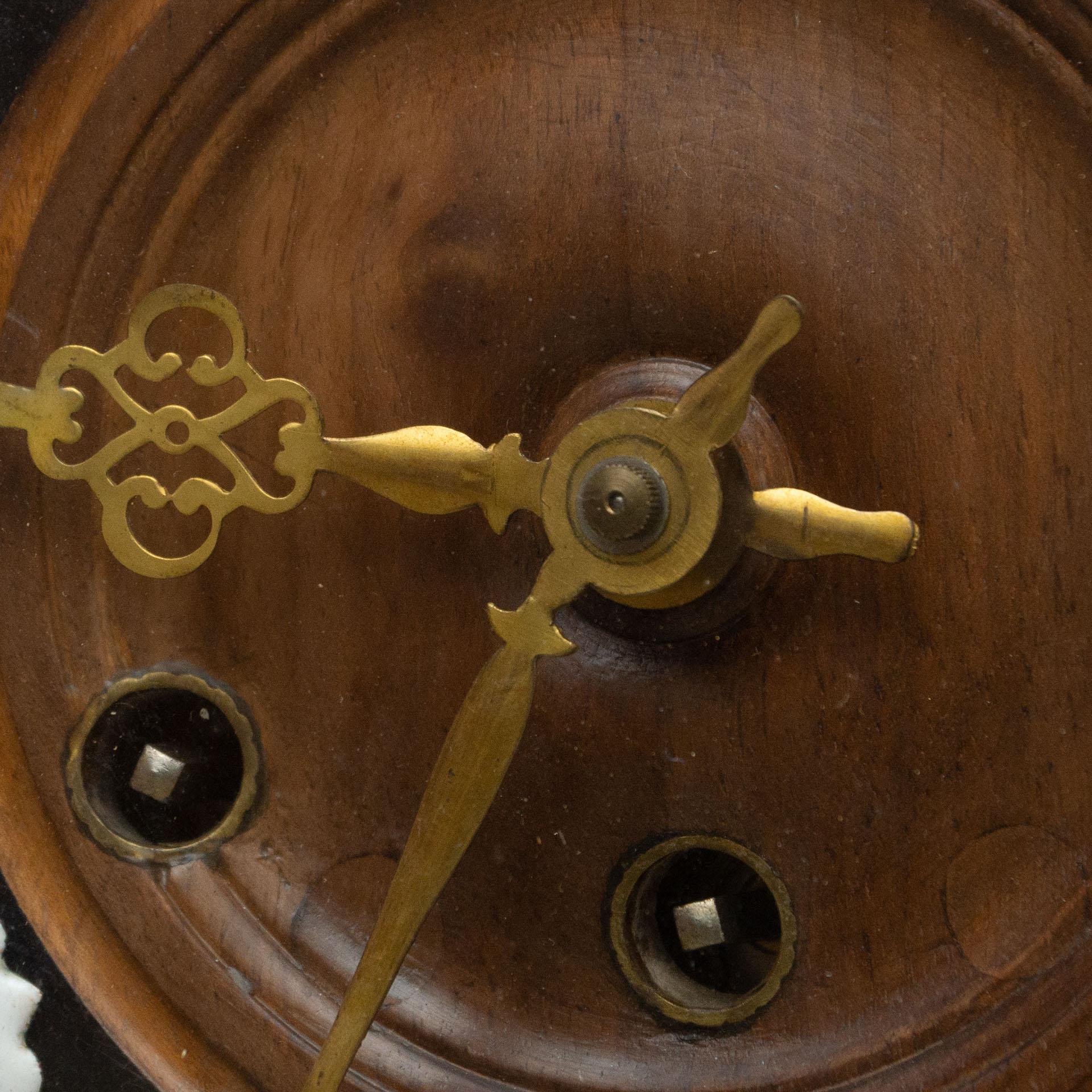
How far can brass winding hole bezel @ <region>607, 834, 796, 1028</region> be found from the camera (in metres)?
0.53

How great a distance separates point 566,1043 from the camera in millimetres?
546

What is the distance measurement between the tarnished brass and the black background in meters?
0.14

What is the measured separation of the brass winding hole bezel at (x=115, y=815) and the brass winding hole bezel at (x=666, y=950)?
16 cm

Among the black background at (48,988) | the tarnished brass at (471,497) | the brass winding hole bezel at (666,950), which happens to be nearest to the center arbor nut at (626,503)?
the tarnished brass at (471,497)

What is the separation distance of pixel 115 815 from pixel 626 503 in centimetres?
28

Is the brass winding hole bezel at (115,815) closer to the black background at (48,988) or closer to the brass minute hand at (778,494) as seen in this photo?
the black background at (48,988)

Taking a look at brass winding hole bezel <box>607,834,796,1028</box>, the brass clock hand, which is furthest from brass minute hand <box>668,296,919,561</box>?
brass winding hole bezel <box>607,834,796,1028</box>

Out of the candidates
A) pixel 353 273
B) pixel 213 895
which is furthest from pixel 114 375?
pixel 213 895

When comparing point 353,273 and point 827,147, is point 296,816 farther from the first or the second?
point 827,147

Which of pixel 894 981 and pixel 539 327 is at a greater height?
pixel 539 327

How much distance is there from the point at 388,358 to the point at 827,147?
186 millimetres

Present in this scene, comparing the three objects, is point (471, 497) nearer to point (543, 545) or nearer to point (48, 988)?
point (543, 545)

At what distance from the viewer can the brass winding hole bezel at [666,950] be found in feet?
1.74

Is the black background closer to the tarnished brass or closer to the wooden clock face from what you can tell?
the wooden clock face
